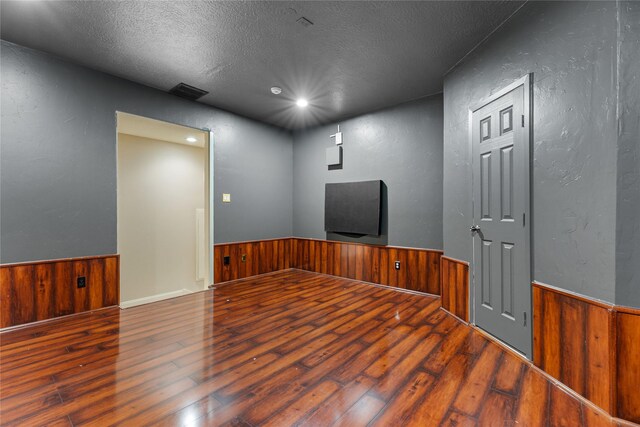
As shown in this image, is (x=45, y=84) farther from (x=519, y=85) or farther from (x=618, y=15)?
(x=618, y=15)

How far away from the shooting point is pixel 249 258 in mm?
4828

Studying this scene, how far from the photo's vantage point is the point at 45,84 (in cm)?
291

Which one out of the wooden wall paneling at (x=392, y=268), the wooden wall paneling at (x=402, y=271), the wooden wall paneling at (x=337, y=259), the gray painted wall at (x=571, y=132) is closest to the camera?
the gray painted wall at (x=571, y=132)

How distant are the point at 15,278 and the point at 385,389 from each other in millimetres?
3536

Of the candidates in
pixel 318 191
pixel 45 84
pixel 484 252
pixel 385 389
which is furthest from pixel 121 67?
pixel 484 252

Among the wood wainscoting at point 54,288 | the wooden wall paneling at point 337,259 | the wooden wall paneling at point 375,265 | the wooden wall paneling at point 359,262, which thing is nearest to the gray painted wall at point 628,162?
the wooden wall paneling at point 375,265

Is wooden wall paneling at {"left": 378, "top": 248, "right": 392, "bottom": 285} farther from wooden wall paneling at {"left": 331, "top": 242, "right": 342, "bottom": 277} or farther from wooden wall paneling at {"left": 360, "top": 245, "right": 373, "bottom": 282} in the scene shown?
wooden wall paneling at {"left": 331, "top": 242, "right": 342, "bottom": 277}

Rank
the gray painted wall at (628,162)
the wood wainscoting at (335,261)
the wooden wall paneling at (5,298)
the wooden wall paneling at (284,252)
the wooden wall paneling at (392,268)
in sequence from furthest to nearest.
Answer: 1. the wooden wall paneling at (284,252)
2. the wooden wall paneling at (392,268)
3. the wood wainscoting at (335,261)
4. the wooden wall paneling at (5,298)
5. the gray painted wall at (628,162)

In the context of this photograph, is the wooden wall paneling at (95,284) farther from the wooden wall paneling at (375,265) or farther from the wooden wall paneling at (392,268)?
the wooden wall paneling at (392,268)

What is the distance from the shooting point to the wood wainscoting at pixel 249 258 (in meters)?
4.41

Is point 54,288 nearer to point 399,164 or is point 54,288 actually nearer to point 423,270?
point 423,270

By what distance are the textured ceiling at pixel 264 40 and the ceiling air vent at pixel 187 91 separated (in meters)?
0.10

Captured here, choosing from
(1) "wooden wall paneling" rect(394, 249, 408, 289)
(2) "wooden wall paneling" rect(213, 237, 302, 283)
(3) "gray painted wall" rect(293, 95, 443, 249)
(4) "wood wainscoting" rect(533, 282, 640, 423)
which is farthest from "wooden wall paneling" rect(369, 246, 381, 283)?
(4) "wood wainscoting" rect(533, 282, 640, 423)

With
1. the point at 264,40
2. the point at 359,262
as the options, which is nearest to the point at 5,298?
the point at 264,40
